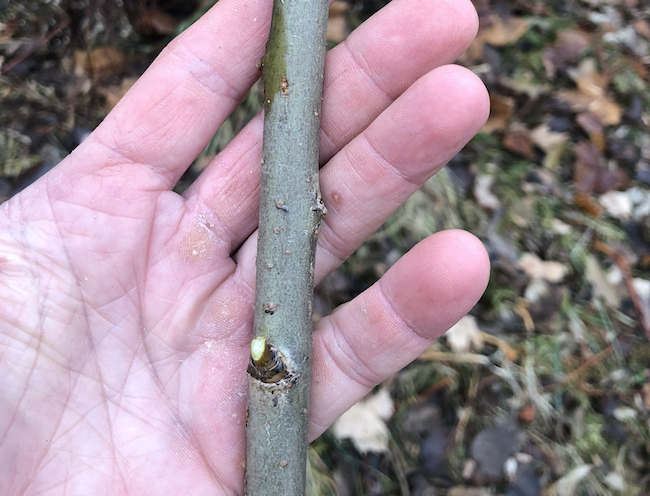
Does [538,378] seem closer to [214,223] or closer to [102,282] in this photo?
[214,223]

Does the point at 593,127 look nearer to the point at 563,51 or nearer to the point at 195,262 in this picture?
the point at 563,51

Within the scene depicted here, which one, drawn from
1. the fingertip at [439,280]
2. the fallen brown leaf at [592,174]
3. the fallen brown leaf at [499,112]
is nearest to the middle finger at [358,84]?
the fingertip at [439,280]

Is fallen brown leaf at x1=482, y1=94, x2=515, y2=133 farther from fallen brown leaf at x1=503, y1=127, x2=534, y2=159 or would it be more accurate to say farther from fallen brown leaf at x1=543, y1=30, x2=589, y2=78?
fallen brown leaf at x1=543, y1=30, x2=589, y2=78

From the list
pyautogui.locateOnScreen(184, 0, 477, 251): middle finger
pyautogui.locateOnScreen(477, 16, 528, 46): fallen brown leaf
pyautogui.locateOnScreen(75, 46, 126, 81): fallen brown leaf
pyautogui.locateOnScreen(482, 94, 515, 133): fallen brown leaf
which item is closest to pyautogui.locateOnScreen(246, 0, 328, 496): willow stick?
pyautogui.locateOnScreen(184, 0, 477, 251): middle finger

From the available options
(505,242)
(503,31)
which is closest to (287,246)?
(505,242)

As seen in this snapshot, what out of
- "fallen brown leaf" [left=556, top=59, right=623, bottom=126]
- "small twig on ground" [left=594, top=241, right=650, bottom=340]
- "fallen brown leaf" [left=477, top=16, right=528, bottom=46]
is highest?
"fallen brown leaf" [left=477, top=16, right=528, bottom=46]
